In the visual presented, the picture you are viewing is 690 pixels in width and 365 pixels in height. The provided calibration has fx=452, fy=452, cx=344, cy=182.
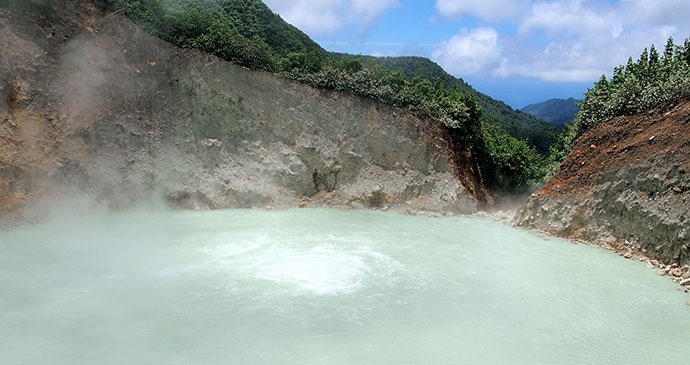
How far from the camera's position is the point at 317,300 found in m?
8.55

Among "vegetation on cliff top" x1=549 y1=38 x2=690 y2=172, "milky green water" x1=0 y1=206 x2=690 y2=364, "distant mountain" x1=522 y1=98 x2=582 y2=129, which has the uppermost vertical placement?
"distant mountain" x1=522 y1=98 x2=582 y2=129

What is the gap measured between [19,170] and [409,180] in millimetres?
13420

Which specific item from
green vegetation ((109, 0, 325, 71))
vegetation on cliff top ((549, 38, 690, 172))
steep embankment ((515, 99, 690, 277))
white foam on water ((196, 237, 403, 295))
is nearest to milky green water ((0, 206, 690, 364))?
white foam on water ((196, 237, 403, 295))

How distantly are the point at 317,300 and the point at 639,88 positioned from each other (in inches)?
481

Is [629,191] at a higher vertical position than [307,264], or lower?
higher

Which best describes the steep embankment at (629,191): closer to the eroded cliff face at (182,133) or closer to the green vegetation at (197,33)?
the eroded cliff face at (182,133)

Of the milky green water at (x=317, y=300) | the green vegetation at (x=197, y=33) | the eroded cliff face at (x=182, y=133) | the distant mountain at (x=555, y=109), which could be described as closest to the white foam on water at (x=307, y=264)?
the milky green water at (x=317, y=300)

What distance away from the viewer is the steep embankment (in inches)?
450

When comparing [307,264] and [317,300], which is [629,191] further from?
[317,300]

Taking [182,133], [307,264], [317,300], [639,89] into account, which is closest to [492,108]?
[639,89]

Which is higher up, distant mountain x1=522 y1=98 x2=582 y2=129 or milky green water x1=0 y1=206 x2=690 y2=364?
distant mountain x1=522 y1=98 x2=582 y2=129

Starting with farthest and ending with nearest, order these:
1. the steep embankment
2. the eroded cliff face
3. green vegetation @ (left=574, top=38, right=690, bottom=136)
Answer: the eroded cliff face < green vegetation @ (left=574, top=38, right=690, bottom=136) < the steep embankment

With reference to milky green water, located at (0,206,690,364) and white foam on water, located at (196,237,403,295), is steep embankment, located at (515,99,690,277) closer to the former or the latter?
milky green water, located at (0,206,690,364)

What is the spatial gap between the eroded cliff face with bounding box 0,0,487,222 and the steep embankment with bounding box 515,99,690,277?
14.0 feet
